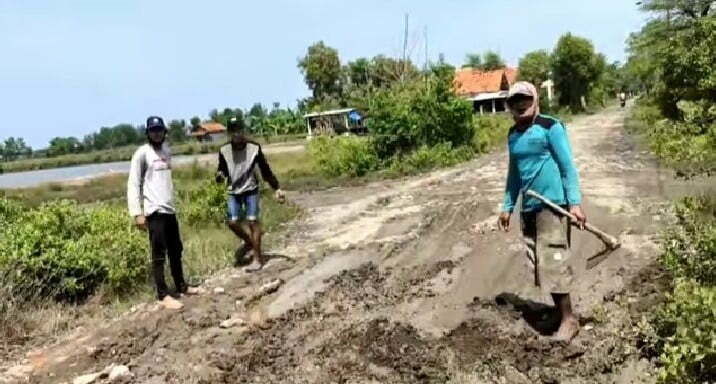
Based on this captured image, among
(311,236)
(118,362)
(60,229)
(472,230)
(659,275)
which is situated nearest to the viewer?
(118,362)

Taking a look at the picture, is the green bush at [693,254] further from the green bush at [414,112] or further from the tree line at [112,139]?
the tree line at [112,139]

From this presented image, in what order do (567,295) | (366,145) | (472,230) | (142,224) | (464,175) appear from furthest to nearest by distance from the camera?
(366,145) < (464,175) < (472,230) < (142,224) < (567,295)

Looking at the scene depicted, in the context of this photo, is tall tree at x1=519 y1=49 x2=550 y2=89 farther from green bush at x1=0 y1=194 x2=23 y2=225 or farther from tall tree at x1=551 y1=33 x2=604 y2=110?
green bush at x1=0 y1=194 x2=23 y2=225

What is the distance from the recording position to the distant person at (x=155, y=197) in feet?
22.2

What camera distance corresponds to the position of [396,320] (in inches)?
226

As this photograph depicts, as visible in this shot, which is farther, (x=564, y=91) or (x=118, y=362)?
(x=564, y=91)

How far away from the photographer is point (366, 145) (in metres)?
21.3

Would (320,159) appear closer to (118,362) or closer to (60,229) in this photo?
(60,229)

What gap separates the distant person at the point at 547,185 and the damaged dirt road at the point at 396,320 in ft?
1.21

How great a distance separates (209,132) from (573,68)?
5049cm

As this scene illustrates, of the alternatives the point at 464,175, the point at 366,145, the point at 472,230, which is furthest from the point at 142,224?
the point at 366,145

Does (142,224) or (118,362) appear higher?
(142,224)

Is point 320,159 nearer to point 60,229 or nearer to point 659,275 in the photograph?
point 60,229

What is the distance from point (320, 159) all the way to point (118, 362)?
16651mm
